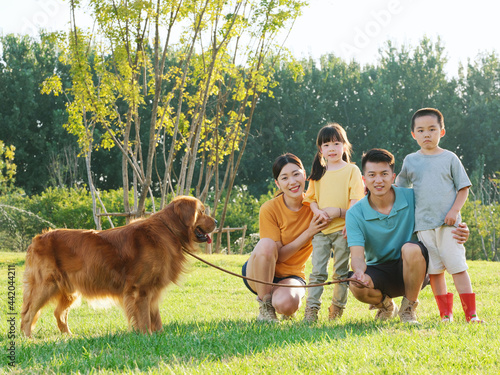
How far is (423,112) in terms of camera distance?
431 cm

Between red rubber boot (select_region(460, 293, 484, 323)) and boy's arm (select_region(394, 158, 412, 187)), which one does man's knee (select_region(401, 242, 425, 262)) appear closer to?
red rubber boot (select_region(460, 293, 484, 323))

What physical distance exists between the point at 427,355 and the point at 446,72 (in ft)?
117

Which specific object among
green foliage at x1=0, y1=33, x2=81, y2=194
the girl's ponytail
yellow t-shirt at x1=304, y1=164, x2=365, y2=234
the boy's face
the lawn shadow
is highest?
green foliage at x1=0, y1=33, x2=81, y2=194

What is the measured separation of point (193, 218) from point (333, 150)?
1.34 m

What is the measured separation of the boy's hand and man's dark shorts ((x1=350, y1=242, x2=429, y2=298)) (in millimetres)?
270

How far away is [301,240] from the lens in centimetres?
452

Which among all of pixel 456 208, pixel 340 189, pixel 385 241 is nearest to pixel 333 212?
pixel 340 189

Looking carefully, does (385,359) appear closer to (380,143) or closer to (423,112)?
(423,112)

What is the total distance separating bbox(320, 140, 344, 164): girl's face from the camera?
4.49m

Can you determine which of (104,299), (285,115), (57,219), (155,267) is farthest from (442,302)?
(285,115)

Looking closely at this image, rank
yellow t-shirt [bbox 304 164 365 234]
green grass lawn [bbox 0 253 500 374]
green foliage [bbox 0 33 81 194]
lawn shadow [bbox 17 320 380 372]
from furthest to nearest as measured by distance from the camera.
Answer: green foliage [bbox 0 33 81 194]
yellow t-shirt [bbox 304 164 365 234]
lawn shadow [bbox 17 320 380 372]
green grass lawn [bbox 0 253 500 374]

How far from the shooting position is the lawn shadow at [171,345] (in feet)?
9.94

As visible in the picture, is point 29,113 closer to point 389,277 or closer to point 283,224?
point 283,224

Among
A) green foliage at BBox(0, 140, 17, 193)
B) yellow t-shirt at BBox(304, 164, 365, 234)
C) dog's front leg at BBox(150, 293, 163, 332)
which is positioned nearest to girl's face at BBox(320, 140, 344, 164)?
yellow t-shirt at BBox(304, 164, 365, 234)
